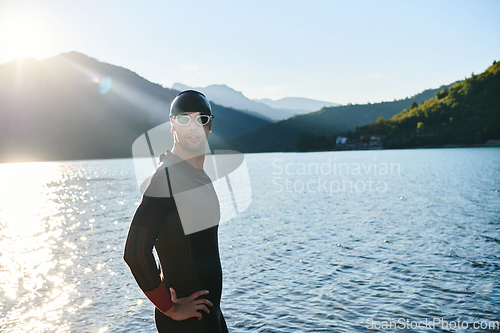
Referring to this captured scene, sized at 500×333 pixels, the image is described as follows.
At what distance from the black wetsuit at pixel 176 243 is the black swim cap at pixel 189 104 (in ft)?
1.32

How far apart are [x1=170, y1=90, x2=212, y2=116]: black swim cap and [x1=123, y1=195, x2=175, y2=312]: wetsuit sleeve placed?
833 mm

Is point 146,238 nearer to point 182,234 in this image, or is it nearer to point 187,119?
point 182,234

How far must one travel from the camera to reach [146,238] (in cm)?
265

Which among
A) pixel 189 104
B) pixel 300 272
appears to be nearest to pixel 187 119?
pixel 189 104

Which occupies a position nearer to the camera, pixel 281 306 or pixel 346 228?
pixel 281 306

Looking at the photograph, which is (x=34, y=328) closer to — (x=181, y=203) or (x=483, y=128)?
(x=181, y=203)

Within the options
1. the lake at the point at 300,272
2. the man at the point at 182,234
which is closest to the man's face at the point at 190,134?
the man at the point at 182,234

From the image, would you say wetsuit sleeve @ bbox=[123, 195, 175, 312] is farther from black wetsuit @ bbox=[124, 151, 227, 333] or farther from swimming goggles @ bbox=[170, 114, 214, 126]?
swimming goggles @ bbox=[170, 114, 214, 126]

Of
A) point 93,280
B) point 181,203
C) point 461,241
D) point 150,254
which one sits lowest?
point 461,241

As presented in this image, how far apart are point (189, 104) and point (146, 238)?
118cm

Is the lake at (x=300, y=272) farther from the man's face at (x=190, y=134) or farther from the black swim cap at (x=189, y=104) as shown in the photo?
the black swim cap at (x=189, y=104)

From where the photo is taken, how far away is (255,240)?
19.9 meters

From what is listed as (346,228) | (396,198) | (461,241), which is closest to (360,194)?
(396,198)

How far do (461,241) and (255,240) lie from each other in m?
10.6
